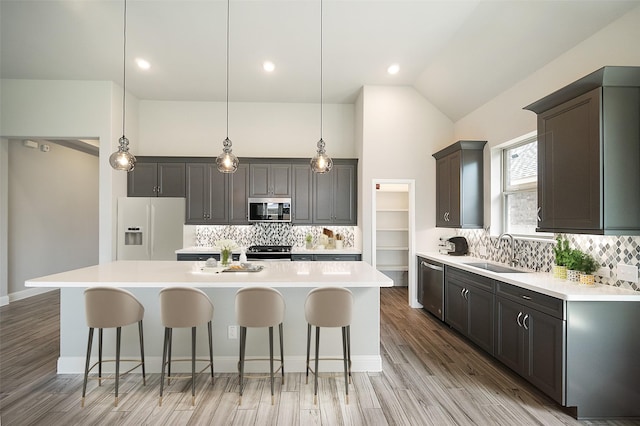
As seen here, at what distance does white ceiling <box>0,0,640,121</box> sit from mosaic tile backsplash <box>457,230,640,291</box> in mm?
1917

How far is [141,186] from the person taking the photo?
18.9 ft

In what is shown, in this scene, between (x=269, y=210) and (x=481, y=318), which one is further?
(x=269, y=210)

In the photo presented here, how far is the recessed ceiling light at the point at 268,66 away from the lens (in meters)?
4.77

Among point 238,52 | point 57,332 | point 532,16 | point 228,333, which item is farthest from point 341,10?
point 57,332

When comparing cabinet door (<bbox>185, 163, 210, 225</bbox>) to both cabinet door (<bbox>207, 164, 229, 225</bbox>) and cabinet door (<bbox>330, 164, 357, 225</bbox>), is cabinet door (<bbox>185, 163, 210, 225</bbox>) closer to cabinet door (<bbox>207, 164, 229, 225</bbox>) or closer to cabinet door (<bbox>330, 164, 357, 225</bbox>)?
cabinet door (<bbox>207, 164, 229, 225</bbox>)

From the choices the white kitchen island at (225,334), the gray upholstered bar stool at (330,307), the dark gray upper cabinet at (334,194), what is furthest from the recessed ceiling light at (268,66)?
the gray upholstered bar stool at (330,307)

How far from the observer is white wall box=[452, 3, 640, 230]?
2.62m

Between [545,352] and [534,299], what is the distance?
1.37 feet

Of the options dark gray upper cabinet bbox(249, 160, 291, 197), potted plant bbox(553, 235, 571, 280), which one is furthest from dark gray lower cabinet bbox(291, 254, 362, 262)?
potted plant bbox(553, 235, 571, 280)

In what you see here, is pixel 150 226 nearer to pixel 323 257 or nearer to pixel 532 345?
pixel 323 257

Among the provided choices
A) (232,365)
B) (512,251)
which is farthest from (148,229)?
(512,251)

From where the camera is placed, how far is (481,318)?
351cm

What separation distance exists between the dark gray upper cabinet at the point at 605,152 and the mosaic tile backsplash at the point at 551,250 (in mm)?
315

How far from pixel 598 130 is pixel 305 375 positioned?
3.22 meters
